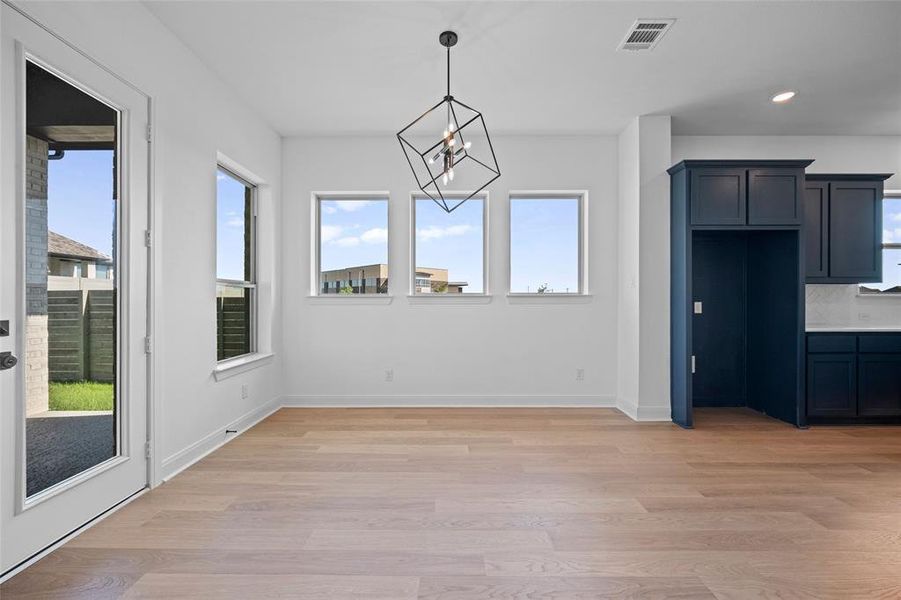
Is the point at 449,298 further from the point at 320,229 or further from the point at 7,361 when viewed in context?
the point at 7,361

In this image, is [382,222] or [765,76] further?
[382,222]

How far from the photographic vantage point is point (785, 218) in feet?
13.4

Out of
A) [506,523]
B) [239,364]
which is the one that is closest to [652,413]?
[506,523]

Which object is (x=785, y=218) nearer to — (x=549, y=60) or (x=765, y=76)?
(x=765, y=76)

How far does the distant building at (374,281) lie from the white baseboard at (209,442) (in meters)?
1.37

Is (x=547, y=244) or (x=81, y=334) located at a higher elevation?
(x=547, y=244)

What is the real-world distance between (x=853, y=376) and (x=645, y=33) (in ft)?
12.0

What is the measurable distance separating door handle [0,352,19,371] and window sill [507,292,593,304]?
382 centimetres

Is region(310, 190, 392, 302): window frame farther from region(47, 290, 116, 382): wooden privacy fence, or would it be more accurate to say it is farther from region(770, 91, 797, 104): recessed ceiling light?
region(770, 91, 797, 104): recessed ceiling light

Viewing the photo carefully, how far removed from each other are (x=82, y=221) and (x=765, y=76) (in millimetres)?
4742

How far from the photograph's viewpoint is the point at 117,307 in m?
2.49

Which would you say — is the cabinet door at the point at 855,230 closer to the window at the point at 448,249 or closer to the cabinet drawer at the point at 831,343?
the cabinet drawer at the point at 831,343

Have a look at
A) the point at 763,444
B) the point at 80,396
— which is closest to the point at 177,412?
the point at 80,396

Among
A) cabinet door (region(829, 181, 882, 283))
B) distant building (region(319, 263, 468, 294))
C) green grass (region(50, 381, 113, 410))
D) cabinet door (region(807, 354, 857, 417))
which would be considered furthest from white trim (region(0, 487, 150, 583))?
cabinet door (region(829, 181, 882, 283))
